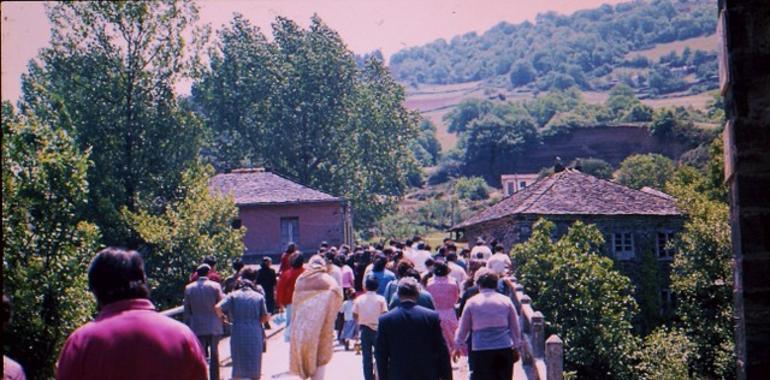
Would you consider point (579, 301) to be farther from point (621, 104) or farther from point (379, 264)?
point (621, 104)

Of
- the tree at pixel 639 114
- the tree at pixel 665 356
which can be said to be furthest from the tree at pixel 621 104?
the tree at pixel 665 356

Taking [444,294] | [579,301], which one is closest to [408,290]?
[444,294]

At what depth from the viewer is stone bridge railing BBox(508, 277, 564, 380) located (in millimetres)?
10227

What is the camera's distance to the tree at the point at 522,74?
191m

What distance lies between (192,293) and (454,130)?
5259 inches

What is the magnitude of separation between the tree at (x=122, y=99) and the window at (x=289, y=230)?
1233 cm

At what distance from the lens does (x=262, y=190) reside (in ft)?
141

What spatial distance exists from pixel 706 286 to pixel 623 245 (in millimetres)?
4098

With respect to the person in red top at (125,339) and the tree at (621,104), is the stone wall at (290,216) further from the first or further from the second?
the tree at (621,104)

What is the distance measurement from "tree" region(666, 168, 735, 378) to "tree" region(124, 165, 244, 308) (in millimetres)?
18605

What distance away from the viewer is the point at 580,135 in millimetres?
106062

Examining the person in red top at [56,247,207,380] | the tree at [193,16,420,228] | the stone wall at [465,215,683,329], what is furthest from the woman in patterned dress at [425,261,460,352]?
the tree at [193,16,420,228]

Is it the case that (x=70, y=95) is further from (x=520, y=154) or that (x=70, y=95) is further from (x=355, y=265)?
(x=520, y=154)

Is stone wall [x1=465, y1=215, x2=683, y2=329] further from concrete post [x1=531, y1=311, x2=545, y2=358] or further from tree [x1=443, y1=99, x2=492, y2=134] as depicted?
tree [x1=443, y1=99, x2=492, y2=134]
